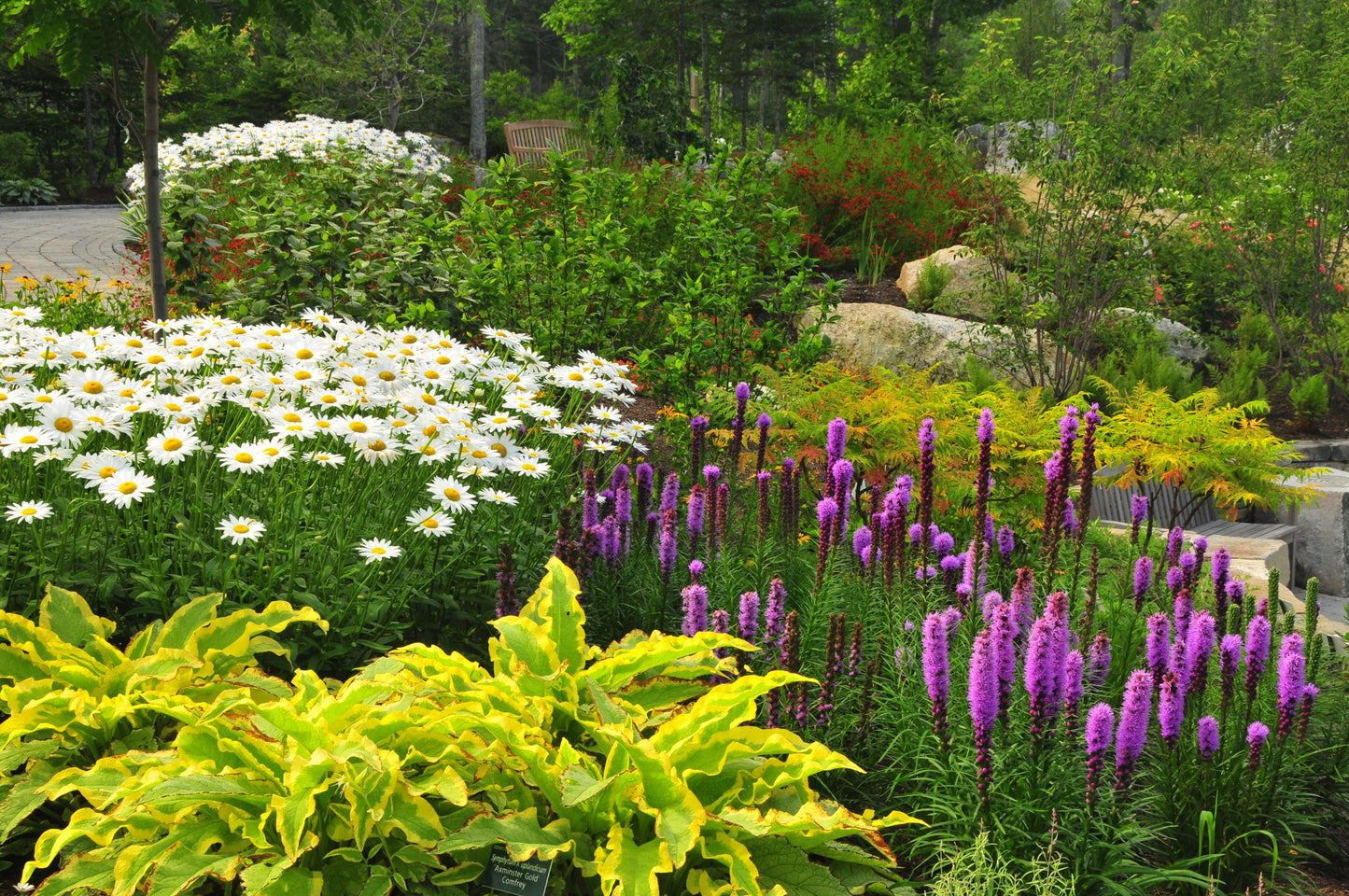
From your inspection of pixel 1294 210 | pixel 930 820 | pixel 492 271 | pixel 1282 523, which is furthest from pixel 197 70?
pixel 930 820

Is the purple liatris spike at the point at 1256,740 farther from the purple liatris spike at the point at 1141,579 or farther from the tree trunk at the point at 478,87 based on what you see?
the tree trunk at the point at 478,87

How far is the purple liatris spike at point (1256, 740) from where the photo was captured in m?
2.30

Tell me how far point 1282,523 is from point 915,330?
2.92 meters

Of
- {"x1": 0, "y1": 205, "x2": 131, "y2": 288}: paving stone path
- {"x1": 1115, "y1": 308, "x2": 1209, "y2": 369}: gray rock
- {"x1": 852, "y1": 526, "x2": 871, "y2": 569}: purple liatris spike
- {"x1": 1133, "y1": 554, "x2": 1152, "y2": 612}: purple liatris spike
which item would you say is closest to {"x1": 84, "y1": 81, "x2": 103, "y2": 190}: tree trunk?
{"x1": 0, "y1": 205, "x2": 131, "y2": 288}: paving stone path

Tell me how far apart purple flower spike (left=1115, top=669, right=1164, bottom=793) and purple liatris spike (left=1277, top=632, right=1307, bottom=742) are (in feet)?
1.53

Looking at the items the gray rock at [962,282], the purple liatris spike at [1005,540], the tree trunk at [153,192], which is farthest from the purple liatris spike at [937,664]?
the gray rock at [962,282]

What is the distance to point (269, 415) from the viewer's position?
294 centimetres

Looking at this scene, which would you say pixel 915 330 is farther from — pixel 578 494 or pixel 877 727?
pixel 877 727

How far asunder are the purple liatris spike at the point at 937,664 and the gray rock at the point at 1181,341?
25.3ft

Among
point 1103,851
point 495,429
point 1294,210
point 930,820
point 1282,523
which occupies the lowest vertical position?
point 1282,523

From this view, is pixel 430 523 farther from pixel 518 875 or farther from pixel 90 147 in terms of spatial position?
pixel 90 147

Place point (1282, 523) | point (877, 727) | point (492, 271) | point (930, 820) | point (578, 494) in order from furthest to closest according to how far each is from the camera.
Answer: point (1282, 523) → point (492, 271) → point (578, 494) → point (877, 727) → point (930, 820)

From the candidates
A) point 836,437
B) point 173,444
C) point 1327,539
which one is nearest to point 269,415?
point 173,444

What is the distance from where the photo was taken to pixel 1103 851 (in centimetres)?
229
